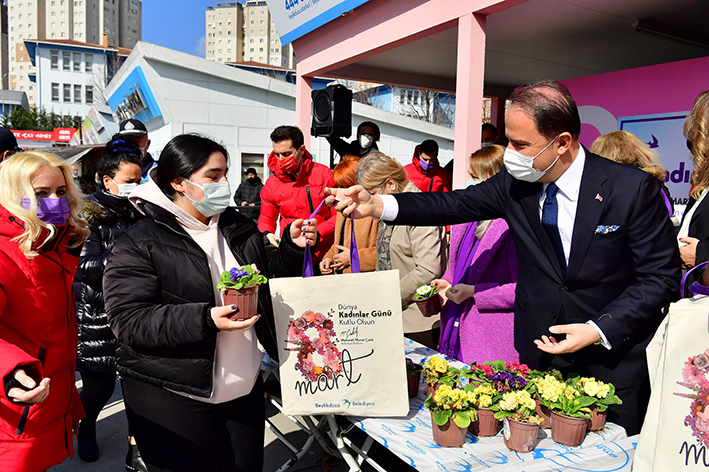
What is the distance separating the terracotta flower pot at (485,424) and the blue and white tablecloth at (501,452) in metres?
0.02

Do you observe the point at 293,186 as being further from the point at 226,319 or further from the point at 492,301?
the point at 226,319

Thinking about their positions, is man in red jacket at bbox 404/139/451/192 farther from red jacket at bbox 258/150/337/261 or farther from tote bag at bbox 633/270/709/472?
tote bag at bbox 633/270/709/472

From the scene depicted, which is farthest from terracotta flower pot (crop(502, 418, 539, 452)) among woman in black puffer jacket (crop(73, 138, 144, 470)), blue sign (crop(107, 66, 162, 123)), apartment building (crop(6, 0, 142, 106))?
apartment building (crop(6, 0, 142, 106))

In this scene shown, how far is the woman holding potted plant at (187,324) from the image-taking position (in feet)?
5.94

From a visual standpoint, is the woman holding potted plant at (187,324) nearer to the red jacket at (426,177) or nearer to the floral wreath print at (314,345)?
the floral wreath print at (314,345)

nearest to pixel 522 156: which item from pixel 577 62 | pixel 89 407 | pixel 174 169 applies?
pixel 174 169

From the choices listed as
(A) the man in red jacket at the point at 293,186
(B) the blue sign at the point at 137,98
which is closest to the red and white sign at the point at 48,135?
(B) the blue sign at the point at 137,98

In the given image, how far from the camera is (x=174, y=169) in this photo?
2025 mm

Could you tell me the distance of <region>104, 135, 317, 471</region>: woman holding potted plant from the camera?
181cm

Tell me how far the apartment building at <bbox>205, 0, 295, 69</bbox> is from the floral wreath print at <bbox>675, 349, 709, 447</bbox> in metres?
116

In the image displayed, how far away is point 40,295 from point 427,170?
16.9ft

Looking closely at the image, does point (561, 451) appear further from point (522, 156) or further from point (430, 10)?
point (430, 10)

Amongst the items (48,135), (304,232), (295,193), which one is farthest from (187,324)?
(48,135)

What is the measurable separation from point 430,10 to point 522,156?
4.01m
